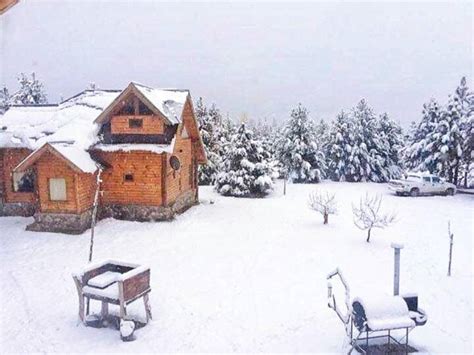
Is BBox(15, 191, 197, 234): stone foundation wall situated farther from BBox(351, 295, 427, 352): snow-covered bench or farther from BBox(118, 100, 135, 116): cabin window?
BBox(351, 295, 427, 352): snow-covered bench

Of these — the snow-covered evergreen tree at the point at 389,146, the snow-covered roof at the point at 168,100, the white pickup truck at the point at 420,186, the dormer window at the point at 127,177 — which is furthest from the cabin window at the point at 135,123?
the snow-covered evergreen tree at the point at 389,146

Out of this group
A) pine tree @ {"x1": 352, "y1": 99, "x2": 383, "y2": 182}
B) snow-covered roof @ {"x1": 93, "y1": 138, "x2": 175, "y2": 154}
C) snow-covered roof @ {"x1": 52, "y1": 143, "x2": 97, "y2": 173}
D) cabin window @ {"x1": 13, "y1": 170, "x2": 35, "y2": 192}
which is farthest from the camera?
pine tree @ {"x1": 352, "y1": 99, "x2": 383, "y2": 182}

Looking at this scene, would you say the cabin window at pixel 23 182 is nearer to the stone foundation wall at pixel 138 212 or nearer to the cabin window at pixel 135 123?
the stone foundation wall at pixel 138 212

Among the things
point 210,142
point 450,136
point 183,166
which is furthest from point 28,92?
point 450,136

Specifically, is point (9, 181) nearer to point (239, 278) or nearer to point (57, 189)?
point (57, 189)

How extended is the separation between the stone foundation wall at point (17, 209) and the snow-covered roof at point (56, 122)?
9.63 ft

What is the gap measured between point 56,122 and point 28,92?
35.6 m

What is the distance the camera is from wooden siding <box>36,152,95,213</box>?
57.1 feet

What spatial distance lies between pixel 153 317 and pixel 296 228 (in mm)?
9620

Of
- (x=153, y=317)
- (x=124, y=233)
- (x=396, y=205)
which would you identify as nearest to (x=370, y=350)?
(x=153, y=317)

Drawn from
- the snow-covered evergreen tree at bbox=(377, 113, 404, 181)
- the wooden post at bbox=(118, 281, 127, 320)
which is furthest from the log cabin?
the snow-covered evergreen tree at bbox=(377, 113, 404, 181)

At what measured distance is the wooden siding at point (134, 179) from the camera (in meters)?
19.1

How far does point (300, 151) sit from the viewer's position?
3575 cm

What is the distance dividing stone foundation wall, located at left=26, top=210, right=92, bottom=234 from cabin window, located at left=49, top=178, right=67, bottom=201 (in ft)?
2.43
